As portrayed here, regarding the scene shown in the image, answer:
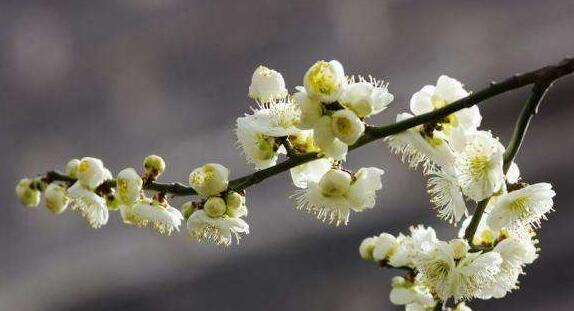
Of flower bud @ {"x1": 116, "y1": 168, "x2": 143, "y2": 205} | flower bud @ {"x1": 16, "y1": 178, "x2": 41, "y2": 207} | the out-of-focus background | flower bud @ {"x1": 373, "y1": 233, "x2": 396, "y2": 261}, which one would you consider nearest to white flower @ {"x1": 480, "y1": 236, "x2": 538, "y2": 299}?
flower bud @ {"x1": 373, "y1": 233, "x2": 396, "y2": 261}

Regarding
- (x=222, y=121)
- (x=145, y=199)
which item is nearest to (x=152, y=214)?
(x=145, y=199)

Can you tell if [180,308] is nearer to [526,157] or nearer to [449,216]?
[526,157]

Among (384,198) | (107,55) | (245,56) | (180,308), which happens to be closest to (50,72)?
(107,55)

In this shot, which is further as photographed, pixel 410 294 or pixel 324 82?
pixel 410 294

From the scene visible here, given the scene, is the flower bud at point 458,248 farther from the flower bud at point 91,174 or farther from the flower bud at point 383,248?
the flower bud at point 91,174

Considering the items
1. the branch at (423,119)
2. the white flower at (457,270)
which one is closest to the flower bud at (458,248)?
the white flower at (457,270)

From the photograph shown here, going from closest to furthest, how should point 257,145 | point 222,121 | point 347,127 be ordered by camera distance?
point 347,127
point 257,145
point 222,121

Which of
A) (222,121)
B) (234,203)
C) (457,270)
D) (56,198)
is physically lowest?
(457,270)

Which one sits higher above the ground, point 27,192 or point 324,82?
point 27,192

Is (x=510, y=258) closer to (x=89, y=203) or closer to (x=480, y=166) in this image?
(x=480, y=166)
